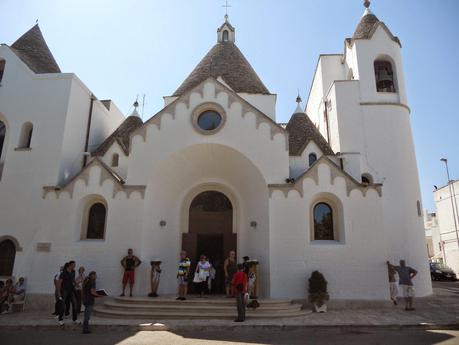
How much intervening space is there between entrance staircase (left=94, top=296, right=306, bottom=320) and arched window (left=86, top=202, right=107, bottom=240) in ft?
10.4

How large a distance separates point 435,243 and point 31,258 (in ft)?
143

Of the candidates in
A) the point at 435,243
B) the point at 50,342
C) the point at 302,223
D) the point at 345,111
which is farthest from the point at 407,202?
the point at 435,243

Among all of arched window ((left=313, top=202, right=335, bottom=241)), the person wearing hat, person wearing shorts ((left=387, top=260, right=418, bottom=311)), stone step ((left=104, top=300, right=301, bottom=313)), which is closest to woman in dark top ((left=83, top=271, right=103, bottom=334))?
stone step ((left=104, top=300, right=301, bottom=313))

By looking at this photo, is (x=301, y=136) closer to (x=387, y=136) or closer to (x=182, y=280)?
(x=387, y=136)

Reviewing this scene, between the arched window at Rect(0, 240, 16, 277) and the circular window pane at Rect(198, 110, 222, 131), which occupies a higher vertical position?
the circular window pane at Rect(198, 110, 222, 131)

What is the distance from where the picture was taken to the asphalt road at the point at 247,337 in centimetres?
793

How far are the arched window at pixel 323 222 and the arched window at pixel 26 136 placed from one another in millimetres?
13624

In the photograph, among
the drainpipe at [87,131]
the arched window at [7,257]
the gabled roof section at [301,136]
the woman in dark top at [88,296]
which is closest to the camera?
the woman in dark top at [88,296]

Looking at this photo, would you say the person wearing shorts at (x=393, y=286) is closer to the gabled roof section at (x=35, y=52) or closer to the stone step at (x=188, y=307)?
the stone step at (x=188, y=307)

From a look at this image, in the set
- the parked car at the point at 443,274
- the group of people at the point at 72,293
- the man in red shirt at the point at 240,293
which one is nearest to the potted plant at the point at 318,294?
the man in red shirt at the point at 240,293

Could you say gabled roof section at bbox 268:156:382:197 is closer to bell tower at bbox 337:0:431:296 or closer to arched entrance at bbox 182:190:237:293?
bell tower at bbox 337:0:431:296

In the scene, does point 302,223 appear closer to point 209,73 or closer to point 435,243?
point 209,73

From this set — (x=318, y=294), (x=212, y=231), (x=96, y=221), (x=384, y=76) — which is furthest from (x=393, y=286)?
(x=96, y=221)

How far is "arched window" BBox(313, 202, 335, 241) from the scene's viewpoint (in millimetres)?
13578
